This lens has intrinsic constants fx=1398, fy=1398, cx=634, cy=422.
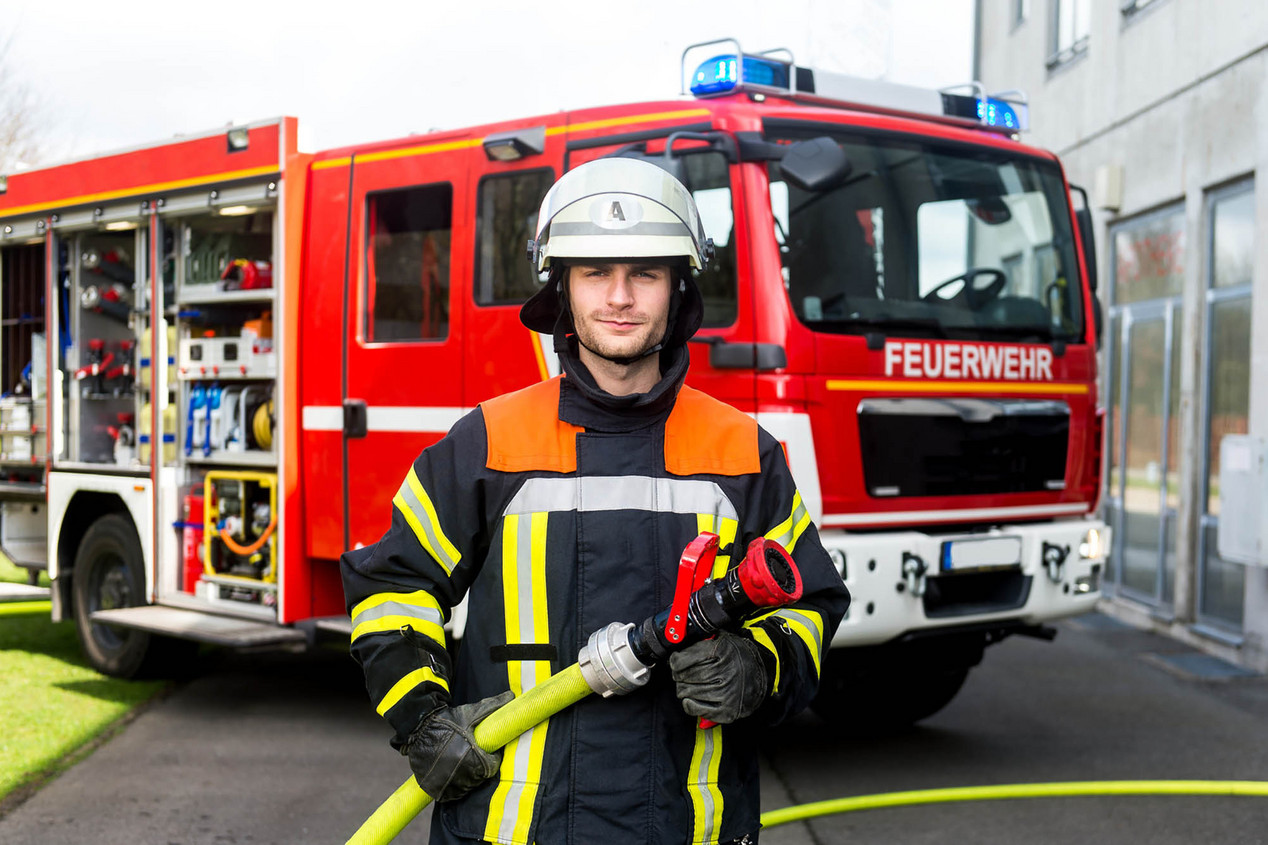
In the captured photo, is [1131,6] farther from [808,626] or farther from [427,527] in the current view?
[427,527]

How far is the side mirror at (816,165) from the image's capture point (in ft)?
16.5

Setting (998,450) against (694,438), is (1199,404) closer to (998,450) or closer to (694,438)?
(998,450)

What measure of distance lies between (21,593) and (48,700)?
1.40 metres

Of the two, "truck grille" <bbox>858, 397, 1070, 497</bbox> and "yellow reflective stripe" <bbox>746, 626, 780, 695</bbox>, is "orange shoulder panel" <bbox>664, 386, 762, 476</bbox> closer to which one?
"yellow reflective stripe" <bbox>746, 626, 780, 695</bbox>

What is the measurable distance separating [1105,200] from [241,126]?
7195mm

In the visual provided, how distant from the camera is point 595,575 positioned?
236 cm

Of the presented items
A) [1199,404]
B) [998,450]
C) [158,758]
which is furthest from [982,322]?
[1199,404]

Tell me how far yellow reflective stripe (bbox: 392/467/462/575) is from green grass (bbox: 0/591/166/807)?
12.2 feet

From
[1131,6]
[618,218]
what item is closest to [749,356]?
[618,218]

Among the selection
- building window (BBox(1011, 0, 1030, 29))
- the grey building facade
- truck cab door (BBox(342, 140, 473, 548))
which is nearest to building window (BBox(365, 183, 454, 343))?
truck cab door (BBox(342, 140, 473, 548))

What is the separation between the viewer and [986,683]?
8016mm

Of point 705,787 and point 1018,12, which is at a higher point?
point 1018,12

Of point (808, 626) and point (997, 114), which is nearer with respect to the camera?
point (808, 626)

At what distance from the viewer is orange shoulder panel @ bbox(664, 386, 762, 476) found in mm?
2438
